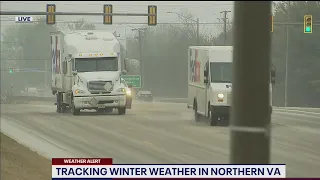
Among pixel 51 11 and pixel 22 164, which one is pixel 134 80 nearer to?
pixel 51 11

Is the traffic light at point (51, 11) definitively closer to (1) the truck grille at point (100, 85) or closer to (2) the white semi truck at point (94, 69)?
(2) the white semi truck at point (94, 69)

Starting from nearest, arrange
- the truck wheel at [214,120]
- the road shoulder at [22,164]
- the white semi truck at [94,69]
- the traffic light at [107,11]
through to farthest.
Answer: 1. the road shoulder at [22,164]
2. the truck wheel at [214,120]
3. the white semi truck at [94,69]
4. the traffic light at [107,11]

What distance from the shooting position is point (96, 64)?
41750 millimetres

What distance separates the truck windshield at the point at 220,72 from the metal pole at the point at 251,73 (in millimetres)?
27537

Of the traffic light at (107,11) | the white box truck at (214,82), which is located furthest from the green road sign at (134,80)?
the white box truck at (214,82)

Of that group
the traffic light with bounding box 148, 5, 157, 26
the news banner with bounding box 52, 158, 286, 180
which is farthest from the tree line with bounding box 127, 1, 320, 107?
the news banner with bounding box 52, 158, 286, 180

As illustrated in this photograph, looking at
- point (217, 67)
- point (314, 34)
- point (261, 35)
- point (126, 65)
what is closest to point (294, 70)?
point (314, 34)

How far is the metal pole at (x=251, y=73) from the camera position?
507 cm

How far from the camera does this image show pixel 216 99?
105 ft

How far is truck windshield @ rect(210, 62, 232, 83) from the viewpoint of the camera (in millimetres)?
32688

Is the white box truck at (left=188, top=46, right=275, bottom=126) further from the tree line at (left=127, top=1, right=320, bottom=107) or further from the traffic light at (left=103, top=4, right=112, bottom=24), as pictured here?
the tree line at (left=127, top=1, right=320, bottom=107)

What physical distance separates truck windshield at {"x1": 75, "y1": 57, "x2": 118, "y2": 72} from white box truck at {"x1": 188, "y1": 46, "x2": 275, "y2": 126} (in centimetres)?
794

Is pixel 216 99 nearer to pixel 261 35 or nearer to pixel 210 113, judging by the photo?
pixel 210 113

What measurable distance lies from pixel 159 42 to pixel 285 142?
344ft
